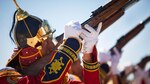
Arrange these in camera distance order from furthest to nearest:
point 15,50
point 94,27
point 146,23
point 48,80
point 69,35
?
point 146,23 < point 94,27 < point 15,50 < point 69,35 < point 48,80

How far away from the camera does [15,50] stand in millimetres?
3533

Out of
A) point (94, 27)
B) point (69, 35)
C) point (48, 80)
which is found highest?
point (94, 27)

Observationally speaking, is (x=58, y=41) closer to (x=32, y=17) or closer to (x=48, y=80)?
(x=32, y=17)

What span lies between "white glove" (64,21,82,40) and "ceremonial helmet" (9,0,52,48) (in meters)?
0.25

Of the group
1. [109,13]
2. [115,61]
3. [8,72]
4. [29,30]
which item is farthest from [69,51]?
[115,61]

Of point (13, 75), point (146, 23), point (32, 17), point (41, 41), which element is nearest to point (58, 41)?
point (41, 41)

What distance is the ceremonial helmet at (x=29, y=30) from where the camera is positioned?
352 centimetres

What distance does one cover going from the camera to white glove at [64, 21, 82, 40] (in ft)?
10.9

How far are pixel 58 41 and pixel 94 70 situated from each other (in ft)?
2.05

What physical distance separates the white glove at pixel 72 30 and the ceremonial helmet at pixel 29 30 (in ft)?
0.84

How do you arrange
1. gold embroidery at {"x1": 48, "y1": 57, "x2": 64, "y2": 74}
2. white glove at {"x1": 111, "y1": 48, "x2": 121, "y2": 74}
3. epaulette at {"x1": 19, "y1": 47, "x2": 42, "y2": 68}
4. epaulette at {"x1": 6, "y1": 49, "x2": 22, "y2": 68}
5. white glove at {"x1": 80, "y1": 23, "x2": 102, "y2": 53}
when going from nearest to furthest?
gold embroidery at {"x1": 48, "y1": 57, "x2": 64, "y2": 74} → epaulette at {"x1": 19, "y1": 47, "x2": 42, "y2": 68} → epaulette at {"x1": 6, "y1": 49, "x2": 22, "y2": 68} → white glove at {"x1": 80, "y1": 23, "x2": 102, "y2": 53} → white glove at {"x1": 111, "y1": 48, "x2": 121, "y2": 74}

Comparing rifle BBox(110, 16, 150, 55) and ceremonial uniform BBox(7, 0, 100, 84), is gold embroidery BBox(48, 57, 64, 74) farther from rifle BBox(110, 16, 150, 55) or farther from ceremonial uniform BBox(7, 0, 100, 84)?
rifle BBox(110, 16, 150, 55)

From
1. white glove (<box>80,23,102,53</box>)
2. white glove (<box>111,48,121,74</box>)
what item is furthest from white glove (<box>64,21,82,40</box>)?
white glove (<box>111,48,121,74</box>)

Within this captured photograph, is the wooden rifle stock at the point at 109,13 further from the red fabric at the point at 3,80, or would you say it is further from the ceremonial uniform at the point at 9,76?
the red fabric at the point at 3,80
